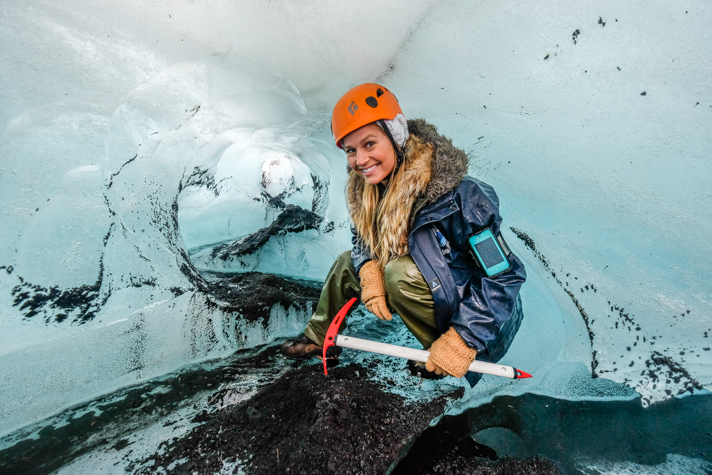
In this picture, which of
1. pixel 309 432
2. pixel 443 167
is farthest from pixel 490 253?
pixel 309 432

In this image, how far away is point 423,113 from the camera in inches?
95.7

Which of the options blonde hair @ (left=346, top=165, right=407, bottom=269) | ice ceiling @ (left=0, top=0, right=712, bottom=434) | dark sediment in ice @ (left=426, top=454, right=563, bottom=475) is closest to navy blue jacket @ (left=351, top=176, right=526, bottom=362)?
blonde hair @ (left=346, top=165, right=407, bottom=269)

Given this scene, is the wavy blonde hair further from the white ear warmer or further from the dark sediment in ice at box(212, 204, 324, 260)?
the dark sediment in ice at box(212, 204, 324, 260)

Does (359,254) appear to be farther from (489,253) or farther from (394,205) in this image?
(489,253)

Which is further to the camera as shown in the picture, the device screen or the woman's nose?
the woman's nose

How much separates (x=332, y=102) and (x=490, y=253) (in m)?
1.64

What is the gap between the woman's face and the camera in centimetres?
173

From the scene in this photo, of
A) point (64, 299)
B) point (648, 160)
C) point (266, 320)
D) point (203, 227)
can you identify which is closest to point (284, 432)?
point (266, 320)

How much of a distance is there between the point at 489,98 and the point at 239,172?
262 cm

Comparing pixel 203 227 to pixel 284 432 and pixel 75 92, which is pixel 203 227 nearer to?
pixel 75 92

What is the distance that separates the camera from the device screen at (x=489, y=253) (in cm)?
158

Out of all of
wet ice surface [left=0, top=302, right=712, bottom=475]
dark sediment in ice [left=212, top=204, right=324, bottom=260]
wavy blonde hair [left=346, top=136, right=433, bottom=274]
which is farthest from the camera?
dark sediment in ice [left=212, top=204, right=324, bottom=260]

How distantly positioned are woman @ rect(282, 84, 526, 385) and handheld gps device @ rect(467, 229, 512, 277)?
3 centimetres

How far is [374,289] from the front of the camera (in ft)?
6.28
